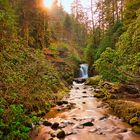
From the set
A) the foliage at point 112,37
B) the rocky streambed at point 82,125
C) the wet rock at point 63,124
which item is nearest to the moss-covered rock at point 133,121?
the rocky streambed at point 82,125

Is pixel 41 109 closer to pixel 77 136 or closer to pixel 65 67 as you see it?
pixel 77 136

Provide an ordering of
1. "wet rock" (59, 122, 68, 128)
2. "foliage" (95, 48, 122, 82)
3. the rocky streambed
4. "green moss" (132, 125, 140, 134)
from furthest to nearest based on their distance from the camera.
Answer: "foliage" (95, 48, 122, 82)
"wet rock" (59, 122, 68, 128)
"green moss" (132, 125, 140, 134)
the rocky streambed

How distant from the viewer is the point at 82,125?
37.0 feet

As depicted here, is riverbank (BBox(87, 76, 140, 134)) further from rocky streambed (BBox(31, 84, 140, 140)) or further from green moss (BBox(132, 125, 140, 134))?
rocky streambed (BBox(31, 84, 140, 140))

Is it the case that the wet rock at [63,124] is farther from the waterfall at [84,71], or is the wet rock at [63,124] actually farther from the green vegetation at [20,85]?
the waterfall at [84,71]

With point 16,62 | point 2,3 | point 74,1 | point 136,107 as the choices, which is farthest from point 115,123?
point 74,1

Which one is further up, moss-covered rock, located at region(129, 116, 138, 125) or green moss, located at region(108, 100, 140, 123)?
green moss, located at region(108, 100, 140, 123)

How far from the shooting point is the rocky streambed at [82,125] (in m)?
9.75

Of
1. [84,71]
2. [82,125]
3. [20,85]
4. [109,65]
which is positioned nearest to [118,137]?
[82,125]

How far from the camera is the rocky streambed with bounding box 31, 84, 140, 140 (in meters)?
9.75

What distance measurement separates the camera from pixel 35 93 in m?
13.5

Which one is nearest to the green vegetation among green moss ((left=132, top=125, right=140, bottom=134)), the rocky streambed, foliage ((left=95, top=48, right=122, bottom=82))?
the rocky streambed

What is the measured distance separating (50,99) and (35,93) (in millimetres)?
3113

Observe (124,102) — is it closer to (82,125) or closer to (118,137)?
(82,125)
